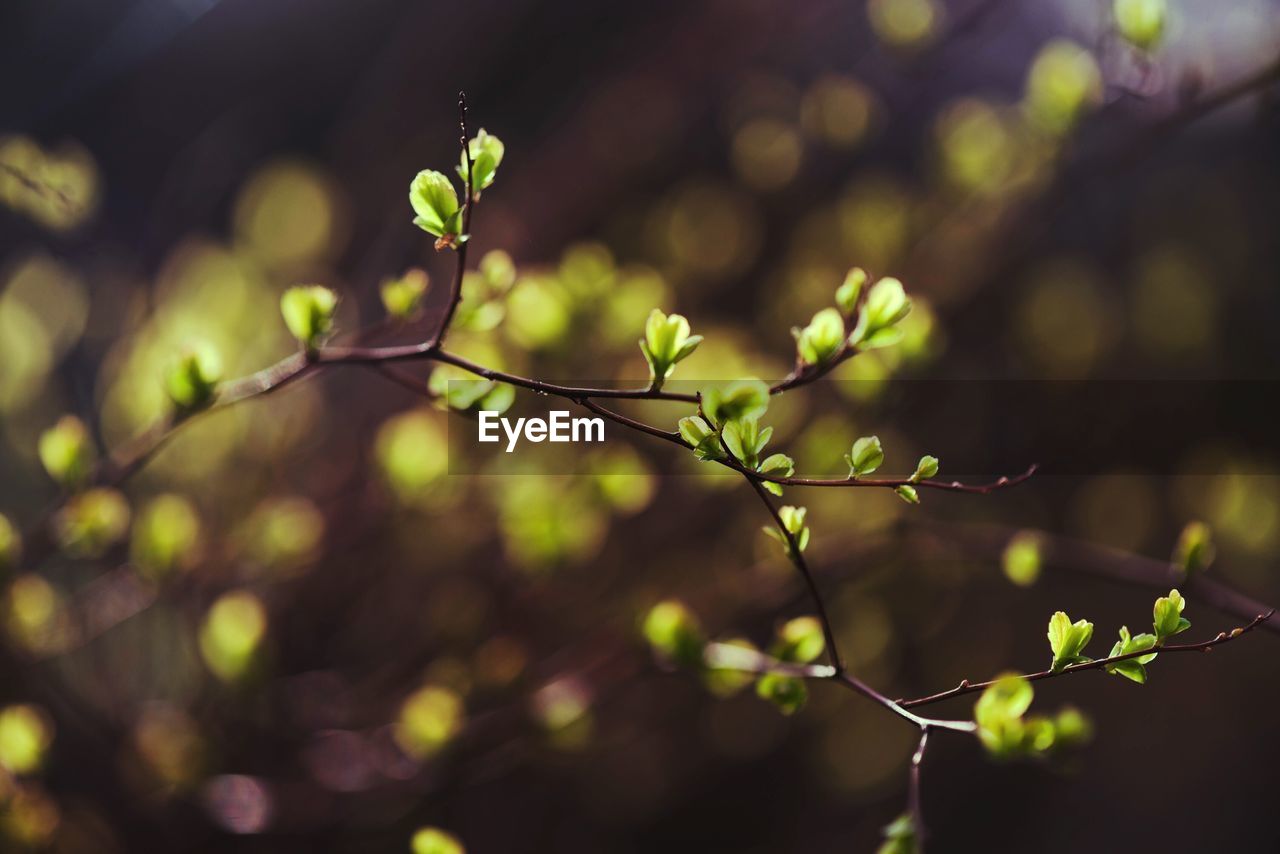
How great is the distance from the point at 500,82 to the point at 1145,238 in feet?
3.71

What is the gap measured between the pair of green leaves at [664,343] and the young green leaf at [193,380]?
0.26m

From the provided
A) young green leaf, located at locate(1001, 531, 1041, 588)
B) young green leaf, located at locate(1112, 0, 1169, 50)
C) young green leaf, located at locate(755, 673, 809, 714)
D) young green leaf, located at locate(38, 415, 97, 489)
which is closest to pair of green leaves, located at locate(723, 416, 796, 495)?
young green leaf, located at locate(755, 673, 809, 714)

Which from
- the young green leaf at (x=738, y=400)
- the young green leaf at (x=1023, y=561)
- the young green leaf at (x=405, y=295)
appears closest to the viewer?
the young green leaf at (x=738, y=400)

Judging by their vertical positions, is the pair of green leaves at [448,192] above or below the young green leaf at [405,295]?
above

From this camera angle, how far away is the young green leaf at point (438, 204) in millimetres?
392

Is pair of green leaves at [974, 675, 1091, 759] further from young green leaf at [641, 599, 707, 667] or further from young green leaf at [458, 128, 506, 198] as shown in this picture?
young green leaf at [458, 128, 506, 198]

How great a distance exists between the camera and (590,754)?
0.92 meters

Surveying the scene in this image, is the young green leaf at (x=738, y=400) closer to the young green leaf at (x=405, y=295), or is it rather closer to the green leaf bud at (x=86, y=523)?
the young green leaf at (x=405, y=295)

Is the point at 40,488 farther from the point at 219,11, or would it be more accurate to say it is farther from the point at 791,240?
the point at 791,240

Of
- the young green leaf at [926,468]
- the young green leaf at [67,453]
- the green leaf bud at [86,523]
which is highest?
the young green leaf at [67,453]

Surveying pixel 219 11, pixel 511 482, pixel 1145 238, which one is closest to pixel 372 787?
pixel 511 482

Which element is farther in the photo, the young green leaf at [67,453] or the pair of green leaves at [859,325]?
the young green leaf at [67,453]

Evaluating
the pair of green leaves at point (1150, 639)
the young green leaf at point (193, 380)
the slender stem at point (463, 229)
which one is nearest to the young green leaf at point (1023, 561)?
the pair of green leaves at point (1150, 639)

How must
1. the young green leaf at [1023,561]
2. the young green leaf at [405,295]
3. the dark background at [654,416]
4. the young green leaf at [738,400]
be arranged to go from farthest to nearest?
the dark background at [654,416] < the young green leaf at [1023,561] < the young green leaf at [405,295] < the young green leaf at [738,400]
